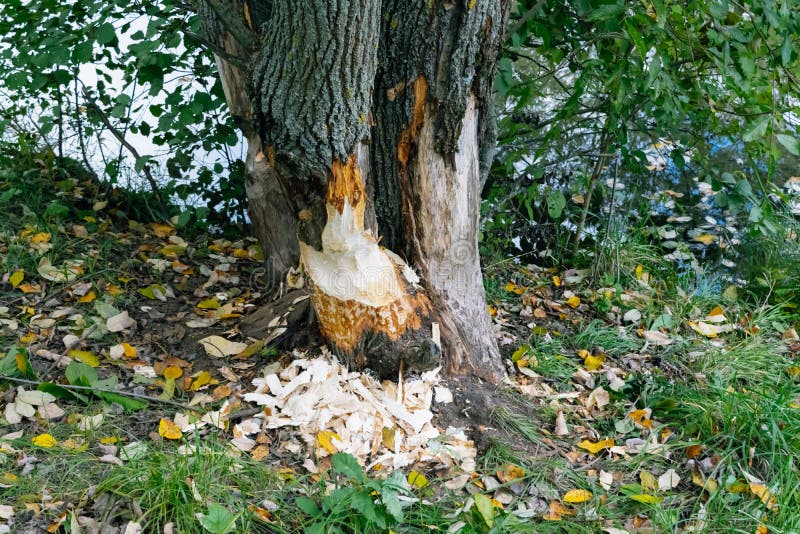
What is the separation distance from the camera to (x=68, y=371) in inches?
121

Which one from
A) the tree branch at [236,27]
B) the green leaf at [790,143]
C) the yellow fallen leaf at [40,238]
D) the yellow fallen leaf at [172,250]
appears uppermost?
the tree branch at [236,27]

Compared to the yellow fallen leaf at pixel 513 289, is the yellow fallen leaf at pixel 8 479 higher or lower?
higher

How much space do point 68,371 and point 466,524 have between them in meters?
1.64

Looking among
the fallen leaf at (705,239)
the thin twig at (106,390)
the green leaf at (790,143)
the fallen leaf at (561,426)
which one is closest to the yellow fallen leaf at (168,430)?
the thin twig at (106,390)

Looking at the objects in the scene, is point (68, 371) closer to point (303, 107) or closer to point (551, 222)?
point (303, 107)

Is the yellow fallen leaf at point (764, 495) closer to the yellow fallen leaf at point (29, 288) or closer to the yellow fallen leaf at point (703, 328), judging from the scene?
the yellow fallen leaf at point (703, 328)

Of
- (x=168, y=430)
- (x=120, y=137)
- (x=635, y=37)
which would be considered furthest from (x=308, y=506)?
(x=120, y=137)

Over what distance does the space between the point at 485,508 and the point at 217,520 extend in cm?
86

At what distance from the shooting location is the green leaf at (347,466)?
8.40ft

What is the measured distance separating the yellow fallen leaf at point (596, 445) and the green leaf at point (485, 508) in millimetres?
613

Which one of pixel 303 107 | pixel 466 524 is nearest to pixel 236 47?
pixel 303 107

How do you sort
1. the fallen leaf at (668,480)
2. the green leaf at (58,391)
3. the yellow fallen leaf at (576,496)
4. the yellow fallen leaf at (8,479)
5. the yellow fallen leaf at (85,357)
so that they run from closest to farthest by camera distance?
the yellow fallen leaf at (8,479)
the yellow fallen leaf at (576,496)
the fallen leaf at (668,480)
the green leaf at (58,391)
the yellow fallen leaf at (85,357)

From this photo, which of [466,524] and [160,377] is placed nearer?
[466,524]

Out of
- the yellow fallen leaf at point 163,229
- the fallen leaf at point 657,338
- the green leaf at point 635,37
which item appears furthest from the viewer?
the yellow fallen leaf at point 163,229
